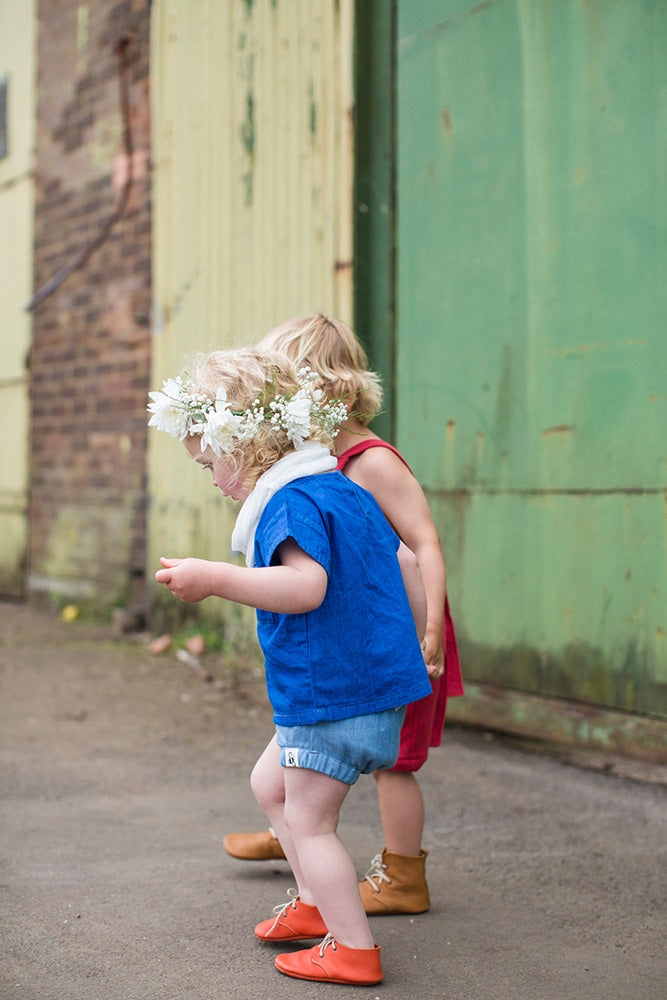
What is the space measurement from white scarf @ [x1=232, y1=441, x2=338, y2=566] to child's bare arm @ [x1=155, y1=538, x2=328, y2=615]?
15 centimetres

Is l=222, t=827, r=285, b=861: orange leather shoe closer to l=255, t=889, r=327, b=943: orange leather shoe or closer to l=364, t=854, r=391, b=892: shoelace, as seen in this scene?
l=364, t=854, r=391, b=892: shoelace

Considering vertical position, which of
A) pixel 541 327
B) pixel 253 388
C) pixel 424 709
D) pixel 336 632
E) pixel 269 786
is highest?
pixel 541 327

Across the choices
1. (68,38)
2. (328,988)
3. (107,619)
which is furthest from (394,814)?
(68,38)

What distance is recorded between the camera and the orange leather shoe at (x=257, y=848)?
2875 mm

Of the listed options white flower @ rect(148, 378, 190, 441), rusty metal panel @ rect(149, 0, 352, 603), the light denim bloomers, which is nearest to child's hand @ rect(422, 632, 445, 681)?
the light denim bloomers

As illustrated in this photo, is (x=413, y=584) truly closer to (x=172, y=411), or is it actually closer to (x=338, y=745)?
(x=338, y=745)

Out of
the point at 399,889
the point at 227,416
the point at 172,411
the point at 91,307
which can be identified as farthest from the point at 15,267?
the point at 399,889

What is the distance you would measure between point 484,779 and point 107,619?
3377 millimetres

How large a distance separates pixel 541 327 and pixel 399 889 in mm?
2272

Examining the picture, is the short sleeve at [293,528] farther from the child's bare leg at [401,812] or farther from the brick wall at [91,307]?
the brick wall at [91,307]

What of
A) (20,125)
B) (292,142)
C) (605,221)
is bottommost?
(605,221)

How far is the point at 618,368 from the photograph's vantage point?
3852 millimetres

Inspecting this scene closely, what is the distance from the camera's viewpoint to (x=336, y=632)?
7.10ft

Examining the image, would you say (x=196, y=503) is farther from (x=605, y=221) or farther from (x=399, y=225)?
(x=605, y=221)
